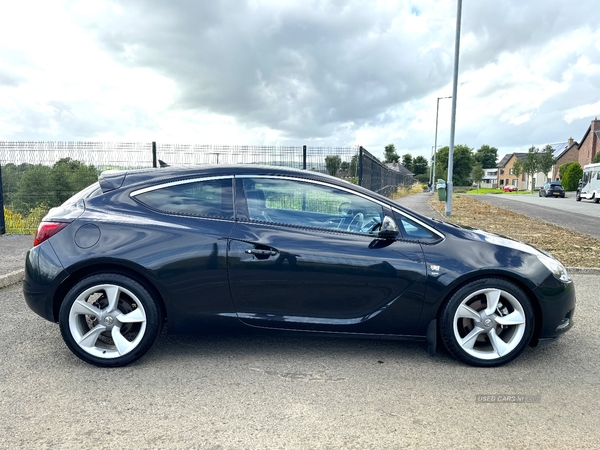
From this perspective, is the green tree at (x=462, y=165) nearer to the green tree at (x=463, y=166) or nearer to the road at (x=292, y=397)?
the green tree at (x=463, y=166)

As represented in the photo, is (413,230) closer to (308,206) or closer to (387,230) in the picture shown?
(387,230)

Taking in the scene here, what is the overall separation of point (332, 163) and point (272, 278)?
7.08m

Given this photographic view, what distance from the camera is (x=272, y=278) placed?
3.14 meters

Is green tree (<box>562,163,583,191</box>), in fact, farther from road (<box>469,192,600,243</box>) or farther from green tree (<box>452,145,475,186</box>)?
green tree (<box>452,145,475,186</box>)

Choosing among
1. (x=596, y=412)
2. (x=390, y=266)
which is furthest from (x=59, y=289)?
(x=596, y=412)

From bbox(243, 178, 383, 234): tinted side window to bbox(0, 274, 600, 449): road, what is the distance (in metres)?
1.09

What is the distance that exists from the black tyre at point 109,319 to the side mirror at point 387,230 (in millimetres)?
1760

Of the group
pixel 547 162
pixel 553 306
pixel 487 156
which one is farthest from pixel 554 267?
pixel 487 156

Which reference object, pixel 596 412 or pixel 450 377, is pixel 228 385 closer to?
pixel 450 377

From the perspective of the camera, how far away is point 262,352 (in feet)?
11.4

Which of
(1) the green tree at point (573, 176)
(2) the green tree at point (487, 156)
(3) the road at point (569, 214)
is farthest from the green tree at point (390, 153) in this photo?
(3) the road at point (569, 214)

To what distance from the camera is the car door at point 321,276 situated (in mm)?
3137

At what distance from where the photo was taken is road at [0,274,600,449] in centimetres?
237

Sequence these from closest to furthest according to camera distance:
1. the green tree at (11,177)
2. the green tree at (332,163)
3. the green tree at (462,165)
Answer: the green tree at (11,177) → the green tree at (332,163) → the green tree at (462,165)
